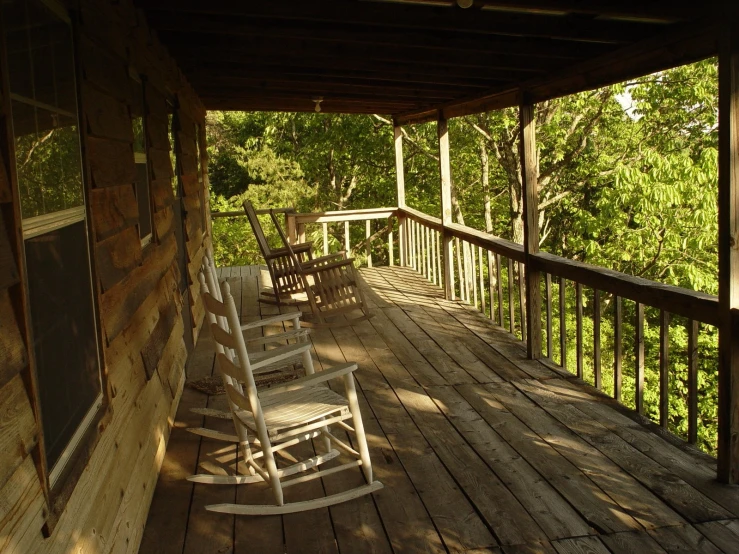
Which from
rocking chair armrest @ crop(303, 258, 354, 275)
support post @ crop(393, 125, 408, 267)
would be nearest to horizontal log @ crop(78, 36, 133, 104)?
rocking chair armrest @ crop(303, 258, 354, 275)

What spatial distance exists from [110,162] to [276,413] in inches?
46.8

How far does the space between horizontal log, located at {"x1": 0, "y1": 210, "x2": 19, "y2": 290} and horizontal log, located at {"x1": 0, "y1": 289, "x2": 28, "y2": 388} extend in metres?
0.02

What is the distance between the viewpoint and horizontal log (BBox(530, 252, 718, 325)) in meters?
3.29

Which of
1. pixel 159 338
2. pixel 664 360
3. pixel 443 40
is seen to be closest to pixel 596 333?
pixel 664 360

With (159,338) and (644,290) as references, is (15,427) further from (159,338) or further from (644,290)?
(644,290)

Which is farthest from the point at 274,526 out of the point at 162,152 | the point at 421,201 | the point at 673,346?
the point at 421,201

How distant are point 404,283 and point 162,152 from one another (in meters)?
4.52

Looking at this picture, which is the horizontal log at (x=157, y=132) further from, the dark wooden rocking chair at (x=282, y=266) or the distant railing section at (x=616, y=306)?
the distant railing section at (x=616, y=306)

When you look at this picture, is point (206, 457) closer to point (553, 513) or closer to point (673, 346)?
point (553, 513)

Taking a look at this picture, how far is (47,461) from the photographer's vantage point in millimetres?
1706

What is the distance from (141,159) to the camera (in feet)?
12.7

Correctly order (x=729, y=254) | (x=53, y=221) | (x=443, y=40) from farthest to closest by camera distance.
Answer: (x=443, y=40), (x=729, y=254), (x=53, y=221)

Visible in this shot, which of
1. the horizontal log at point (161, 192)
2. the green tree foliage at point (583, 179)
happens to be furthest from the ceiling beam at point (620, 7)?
the green tree foliage at point (583, 179)

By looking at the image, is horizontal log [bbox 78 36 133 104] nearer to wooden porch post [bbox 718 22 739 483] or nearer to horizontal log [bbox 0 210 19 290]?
horizontal log [bbox 0 210 19 290]
